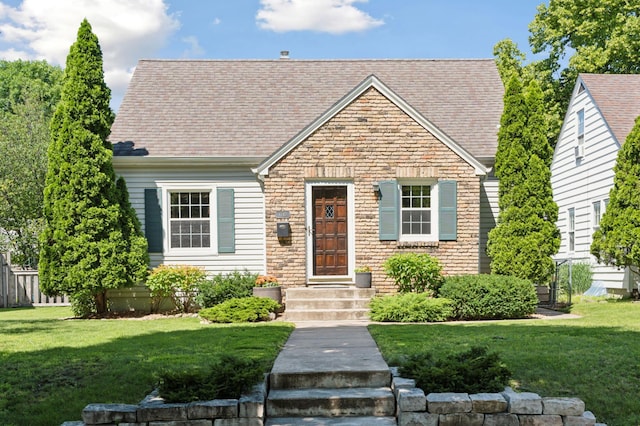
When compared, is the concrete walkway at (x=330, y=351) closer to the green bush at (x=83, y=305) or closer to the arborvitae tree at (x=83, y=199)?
the arborvitae tree at (x=83, y=199)

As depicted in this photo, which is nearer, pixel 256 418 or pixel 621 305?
pixel 256 418

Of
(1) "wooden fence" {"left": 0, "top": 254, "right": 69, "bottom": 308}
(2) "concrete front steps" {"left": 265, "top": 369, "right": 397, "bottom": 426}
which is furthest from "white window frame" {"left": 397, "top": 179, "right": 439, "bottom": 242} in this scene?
(1) "wooden fence" {"left": 0, "top": 254, "right": 69, "bottom": 308}

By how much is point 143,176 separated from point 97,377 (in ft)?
26.4

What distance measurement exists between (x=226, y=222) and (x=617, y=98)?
40.3ft

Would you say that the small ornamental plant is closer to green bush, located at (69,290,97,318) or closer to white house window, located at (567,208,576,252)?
green bush, located at (69,290,97,318)

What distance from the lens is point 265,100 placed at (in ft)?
52.9

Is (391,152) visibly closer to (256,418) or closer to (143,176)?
(143,176)

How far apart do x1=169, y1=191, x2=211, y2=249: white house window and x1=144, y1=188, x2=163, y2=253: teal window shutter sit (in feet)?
0.91

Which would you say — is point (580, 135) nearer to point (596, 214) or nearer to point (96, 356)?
point (596, 214)

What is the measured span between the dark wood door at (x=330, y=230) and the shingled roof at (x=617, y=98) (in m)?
Answer: 8.07

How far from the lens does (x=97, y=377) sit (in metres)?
6.62

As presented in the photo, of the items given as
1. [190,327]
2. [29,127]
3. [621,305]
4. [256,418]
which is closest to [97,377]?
[256,418]

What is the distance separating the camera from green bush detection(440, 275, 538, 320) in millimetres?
11742

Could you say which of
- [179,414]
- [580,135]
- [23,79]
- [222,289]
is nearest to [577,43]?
[580,135]
